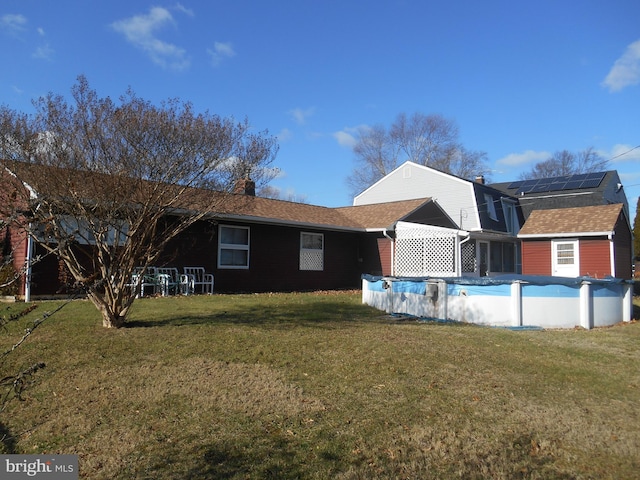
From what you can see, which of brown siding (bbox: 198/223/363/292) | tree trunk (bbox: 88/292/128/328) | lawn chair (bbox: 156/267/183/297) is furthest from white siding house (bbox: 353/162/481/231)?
tree trunk (bbox: 88/292/128/328)

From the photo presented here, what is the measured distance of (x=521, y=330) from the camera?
8.75 metres

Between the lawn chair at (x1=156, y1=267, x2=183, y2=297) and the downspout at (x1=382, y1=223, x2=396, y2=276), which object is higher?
the downspout at (x1=382, y1=223, x2=396, y2=276)

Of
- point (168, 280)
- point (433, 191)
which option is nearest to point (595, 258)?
point (433, 191)

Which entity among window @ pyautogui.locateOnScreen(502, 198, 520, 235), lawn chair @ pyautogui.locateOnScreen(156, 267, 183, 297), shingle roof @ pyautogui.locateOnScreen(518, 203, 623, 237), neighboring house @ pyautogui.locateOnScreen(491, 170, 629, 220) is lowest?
lawn chair @ pyautogui.locateOnScreen(156, 267, 183, 297)

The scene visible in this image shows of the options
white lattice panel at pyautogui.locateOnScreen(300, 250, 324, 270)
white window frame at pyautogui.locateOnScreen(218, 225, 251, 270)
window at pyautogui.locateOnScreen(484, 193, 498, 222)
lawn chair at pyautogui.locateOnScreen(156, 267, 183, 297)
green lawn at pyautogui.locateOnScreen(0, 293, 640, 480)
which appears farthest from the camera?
window at pyautogui.locateOnScreen(484, 193, 498, 222)

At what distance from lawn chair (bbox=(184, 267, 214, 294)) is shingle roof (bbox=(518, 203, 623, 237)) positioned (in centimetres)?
1330

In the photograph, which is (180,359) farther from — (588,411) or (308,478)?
(588,411)

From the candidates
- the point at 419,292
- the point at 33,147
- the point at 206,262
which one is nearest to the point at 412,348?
the point at 419,292

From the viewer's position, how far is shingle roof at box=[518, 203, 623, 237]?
18.1m

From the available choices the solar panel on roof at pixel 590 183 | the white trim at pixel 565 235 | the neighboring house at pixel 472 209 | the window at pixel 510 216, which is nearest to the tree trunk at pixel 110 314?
the neighboring house at pixel 472 209

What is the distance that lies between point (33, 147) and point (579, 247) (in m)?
18.8

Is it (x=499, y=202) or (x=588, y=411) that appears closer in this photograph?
(x=588, y=411)

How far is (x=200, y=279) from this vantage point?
46.9 feet

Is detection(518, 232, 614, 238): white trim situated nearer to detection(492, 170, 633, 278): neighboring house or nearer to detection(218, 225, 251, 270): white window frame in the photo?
detection(492, 170, 633, 278): neighboring house
